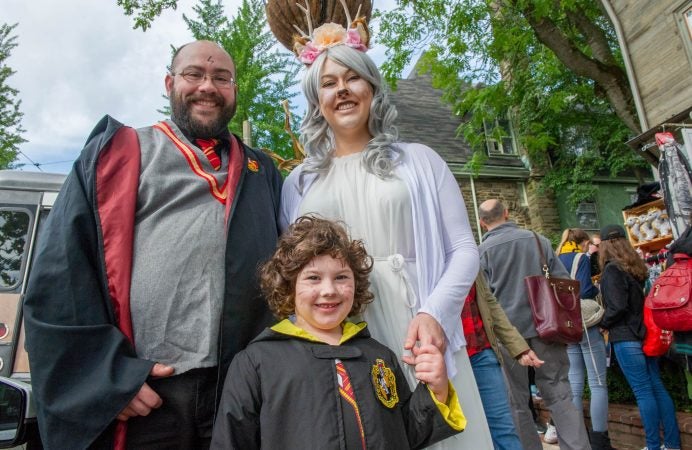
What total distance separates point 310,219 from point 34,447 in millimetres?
3057

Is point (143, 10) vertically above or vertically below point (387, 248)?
above

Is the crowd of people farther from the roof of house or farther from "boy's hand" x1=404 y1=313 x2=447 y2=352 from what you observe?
the roof of house

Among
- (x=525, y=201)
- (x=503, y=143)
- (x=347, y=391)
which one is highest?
(x=503, y=143)

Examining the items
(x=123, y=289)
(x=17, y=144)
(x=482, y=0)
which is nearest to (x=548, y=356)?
(x=123, y=289)

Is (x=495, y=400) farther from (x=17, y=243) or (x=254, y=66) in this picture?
(x=254, y=66)

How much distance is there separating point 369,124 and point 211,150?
0.65m

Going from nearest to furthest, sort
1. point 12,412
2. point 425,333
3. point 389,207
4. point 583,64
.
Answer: point 425,333 → point 389,207 → point 12,412 → point 583,64

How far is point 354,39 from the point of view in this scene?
2.28m

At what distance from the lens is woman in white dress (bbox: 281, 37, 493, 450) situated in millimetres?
1811

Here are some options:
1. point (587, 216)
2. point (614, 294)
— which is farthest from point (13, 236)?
point (587, 216)

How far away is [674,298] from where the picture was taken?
13.5 feet

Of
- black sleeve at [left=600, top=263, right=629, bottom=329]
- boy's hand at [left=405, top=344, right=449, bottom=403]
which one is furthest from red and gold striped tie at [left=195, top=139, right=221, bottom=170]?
black sleeve at [left=600, top=263, right=629, bottom=329]

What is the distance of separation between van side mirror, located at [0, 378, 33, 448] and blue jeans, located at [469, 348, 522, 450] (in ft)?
9.33

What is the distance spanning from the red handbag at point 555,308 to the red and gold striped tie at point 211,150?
3051 millimetres
